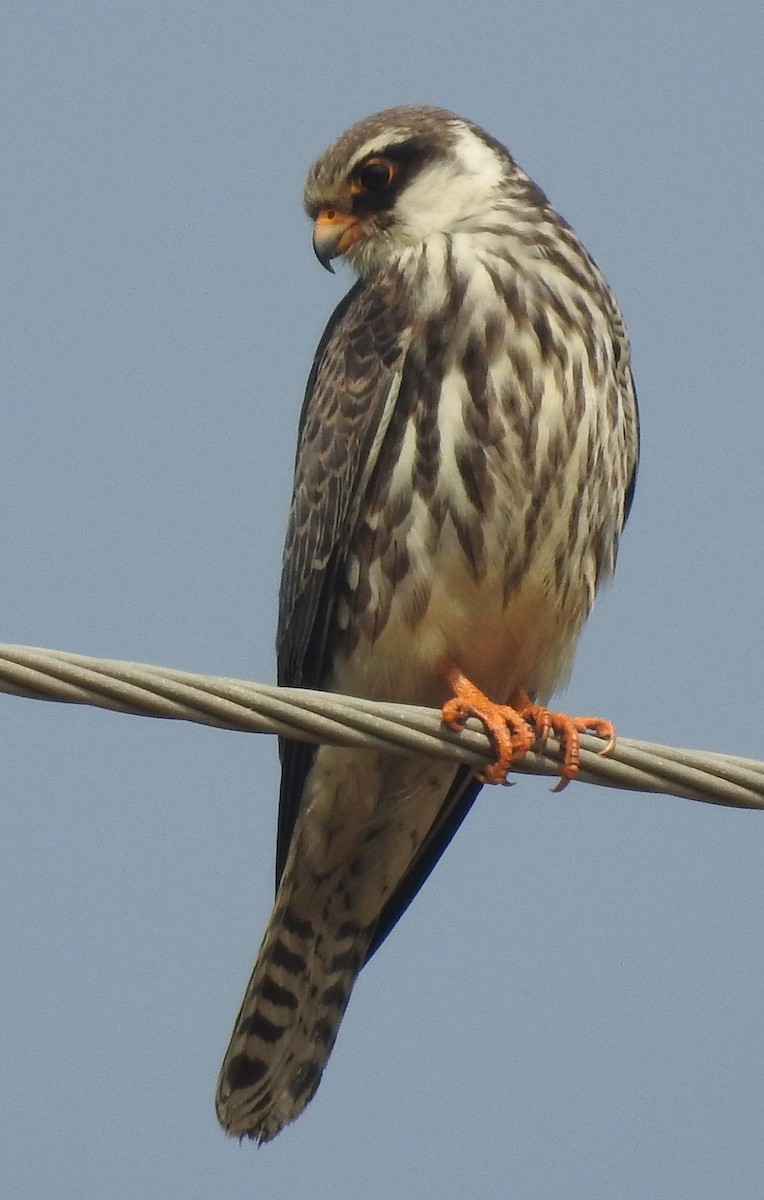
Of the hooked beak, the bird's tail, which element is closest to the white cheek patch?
the hooked beak

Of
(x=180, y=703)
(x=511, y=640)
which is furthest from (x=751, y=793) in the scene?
(x=511, y=640)

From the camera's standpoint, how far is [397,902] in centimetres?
576

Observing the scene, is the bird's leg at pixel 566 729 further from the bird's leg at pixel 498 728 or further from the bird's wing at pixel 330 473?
the bird's wing at pixel 330 473

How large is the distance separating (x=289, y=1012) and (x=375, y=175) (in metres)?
2.43

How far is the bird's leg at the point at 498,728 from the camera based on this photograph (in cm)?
455

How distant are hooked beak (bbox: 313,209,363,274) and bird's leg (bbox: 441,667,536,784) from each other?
1569 millimetres

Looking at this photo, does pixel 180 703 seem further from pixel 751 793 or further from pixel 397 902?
pixel 397 902

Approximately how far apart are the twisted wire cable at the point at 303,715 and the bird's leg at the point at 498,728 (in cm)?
48

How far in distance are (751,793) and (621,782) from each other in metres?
0.29

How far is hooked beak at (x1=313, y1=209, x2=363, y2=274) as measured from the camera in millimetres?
5625

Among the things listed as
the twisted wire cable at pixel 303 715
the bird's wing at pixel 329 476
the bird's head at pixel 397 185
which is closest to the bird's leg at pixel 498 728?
the twisted wire cable at pixel 303 715

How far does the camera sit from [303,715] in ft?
11.5

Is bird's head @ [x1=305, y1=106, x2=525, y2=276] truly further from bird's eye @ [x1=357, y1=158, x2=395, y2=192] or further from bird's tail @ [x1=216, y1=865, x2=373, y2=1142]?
bird's tail @ [x1=216, y1=865, x2=373, y2=1142]

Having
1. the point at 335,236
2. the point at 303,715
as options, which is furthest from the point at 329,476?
the point at 303,715
